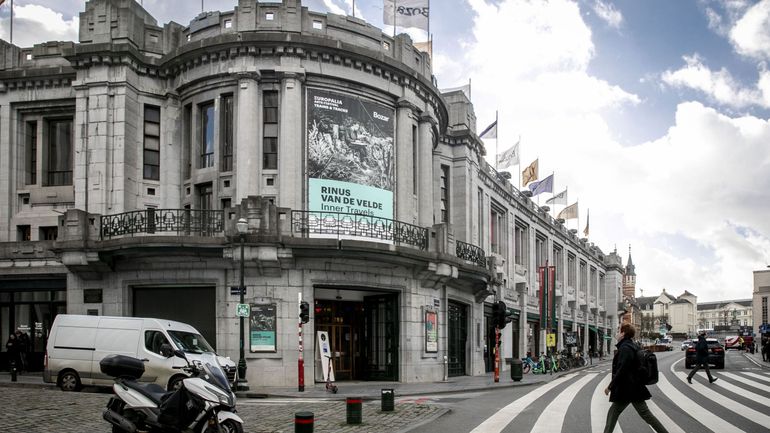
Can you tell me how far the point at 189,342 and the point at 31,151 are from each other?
1403 centimetres

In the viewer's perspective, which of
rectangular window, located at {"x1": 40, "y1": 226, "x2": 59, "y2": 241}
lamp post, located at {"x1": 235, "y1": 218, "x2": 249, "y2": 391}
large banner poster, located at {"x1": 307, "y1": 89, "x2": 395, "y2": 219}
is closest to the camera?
lamp post, located at {"x1": 235, "y1": 218, "x2": 249, "y2": 391}

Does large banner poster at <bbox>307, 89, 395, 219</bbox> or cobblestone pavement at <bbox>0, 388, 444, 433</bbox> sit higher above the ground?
large banner poster at <bbox>307, 89, 395, 219</bbox>

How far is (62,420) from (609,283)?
77.5 metres

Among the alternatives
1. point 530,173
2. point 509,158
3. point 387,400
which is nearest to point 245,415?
A: point 387,400

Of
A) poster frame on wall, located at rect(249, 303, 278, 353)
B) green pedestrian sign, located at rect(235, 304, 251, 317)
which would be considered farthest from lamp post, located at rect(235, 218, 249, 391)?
poster frame on wall, located at rect(249, 303, 278, 353)

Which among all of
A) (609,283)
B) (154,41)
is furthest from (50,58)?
(609,283)

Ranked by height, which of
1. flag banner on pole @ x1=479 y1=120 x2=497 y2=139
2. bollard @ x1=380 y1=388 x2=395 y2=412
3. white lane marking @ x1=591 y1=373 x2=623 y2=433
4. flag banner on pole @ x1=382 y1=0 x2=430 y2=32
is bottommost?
white lane marking @ x1=591 y1=373 x2=623 y2=433

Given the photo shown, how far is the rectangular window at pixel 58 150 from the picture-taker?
28656mm

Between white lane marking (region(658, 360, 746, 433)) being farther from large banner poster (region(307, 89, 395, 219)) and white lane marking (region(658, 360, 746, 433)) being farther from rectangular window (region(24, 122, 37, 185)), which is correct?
rectangular window (region(24, 122, 37, 185))

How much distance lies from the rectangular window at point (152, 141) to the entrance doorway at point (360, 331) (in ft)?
A: 25.6

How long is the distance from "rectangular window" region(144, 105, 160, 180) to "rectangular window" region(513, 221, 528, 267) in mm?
25498

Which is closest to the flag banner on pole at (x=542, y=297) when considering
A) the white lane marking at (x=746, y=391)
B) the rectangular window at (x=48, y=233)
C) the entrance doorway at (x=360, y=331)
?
the white lane marking at (x=746, y=391)

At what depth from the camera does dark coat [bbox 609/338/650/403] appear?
994 centimetres

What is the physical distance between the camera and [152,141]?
27.3m
